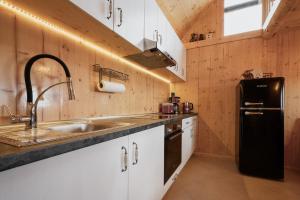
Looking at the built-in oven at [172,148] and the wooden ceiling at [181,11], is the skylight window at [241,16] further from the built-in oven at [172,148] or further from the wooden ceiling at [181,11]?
the built-in oven at [172,148]

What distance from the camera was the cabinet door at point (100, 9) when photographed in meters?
0.88

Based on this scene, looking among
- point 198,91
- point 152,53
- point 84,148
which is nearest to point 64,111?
point 84,148

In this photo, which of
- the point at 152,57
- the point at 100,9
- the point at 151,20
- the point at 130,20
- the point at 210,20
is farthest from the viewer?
the point at 210,20

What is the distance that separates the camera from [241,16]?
3.11 meters

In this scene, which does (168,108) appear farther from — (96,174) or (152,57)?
(96,174)

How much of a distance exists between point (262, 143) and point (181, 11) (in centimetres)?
258

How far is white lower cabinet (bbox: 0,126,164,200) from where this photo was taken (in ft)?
1.57

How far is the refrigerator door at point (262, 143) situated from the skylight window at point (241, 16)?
1.78 metres

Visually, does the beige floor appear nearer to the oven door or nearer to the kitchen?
the kitchen

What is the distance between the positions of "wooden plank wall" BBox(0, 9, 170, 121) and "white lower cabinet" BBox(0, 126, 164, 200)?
590mm

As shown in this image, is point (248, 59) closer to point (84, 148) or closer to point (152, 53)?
point (152, 53)

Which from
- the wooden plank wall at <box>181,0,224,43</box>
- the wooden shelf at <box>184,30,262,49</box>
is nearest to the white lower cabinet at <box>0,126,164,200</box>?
the wooden shelf at <box>184,30,262,49</box>

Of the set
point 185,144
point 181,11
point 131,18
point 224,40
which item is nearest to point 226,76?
point 224,40

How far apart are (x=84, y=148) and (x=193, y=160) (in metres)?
2.64
